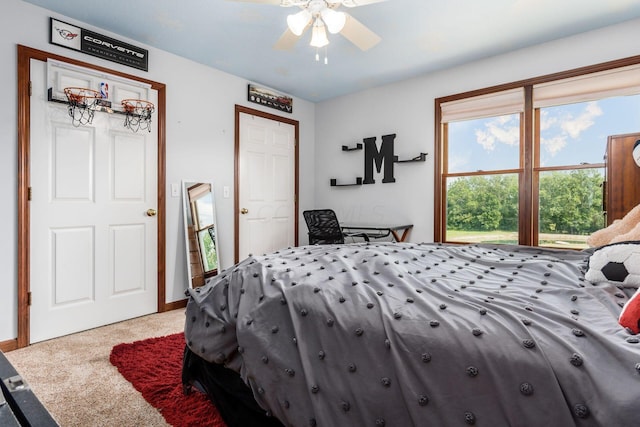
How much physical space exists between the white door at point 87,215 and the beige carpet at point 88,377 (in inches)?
9.4

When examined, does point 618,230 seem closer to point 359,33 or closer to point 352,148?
point 359,33

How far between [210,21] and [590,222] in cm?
376

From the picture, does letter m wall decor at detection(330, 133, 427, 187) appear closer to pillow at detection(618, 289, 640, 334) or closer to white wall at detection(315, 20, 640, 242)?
white wall at detection(315, 20, 640, 242)

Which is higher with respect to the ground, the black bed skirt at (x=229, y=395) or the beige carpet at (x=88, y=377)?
the black bed skirt at (x=229, y=395)

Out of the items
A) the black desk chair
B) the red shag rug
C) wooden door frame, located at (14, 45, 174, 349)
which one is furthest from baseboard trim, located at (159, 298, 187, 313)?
the black desk chair

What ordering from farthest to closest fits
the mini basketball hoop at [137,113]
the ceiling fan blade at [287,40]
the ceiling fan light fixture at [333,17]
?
the mini basketball hoop at [137,113] → the ceiling fan blade at [287,40] → the ceiling fan light fixture at [333,17]

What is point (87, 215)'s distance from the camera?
2.90 metres

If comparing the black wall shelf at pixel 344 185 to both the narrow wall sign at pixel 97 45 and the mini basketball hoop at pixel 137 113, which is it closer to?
the mini basketball hoop at pixel 137 113

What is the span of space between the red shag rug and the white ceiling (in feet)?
7.95

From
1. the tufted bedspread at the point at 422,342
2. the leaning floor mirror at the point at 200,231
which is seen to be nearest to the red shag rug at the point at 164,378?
the tufted bedspread at the point at 422,342

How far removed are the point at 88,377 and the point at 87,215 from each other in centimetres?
138

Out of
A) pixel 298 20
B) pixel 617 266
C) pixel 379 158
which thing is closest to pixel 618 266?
pixel 617 266

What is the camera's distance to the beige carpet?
5.51 feet

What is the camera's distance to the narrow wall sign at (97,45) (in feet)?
8.94
